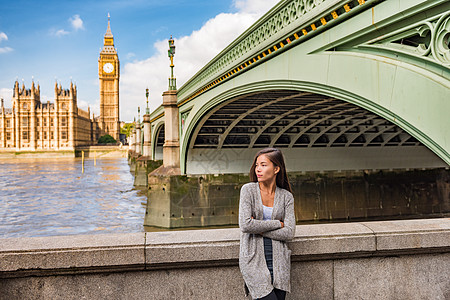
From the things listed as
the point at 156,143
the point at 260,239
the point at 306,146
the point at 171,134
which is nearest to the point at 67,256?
the point at 260,239

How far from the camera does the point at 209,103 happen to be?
13.1 meters

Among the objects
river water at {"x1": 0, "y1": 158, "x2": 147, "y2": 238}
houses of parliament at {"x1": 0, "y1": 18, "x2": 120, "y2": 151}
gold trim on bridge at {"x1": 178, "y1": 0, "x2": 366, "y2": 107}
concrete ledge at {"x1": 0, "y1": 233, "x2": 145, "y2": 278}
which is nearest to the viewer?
concrete ledge at {"x1": 0, "y1": 233, "x2": 145, "y2": 278}

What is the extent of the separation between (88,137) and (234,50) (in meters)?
116

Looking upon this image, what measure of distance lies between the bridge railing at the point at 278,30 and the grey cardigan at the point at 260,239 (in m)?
3.23

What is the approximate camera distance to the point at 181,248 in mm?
2854

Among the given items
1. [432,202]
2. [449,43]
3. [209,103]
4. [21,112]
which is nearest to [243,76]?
[209,103]

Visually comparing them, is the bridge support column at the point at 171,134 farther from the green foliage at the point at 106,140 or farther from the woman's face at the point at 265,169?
the green foliage at the point at 106,140

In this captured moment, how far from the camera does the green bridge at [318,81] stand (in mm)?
4184

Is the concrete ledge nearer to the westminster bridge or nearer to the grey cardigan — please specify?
the grey cardigan

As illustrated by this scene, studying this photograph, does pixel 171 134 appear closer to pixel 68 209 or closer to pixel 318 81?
pixel 68 209

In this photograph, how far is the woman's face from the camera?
2.60 meters

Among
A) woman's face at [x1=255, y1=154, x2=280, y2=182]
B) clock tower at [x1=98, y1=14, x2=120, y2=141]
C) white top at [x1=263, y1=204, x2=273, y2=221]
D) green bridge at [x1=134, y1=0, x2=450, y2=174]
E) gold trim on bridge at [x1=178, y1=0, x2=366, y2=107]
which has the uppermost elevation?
clock tower at [x1=98, y1=14, x2=120, y2=141]

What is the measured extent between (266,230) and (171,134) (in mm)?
16532

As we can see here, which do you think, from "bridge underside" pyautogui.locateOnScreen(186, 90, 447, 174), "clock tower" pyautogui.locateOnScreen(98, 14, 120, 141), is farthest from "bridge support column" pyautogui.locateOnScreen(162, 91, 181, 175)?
"clock tower" pyautogui.locateOnScreen(98, 14, 120, 141)
